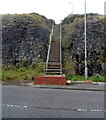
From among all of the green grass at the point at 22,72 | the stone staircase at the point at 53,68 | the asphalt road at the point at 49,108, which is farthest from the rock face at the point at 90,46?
the asphalt road at the point at 49,108

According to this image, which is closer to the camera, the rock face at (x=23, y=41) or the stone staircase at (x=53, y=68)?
the stone staircase at (x=53, y=68)

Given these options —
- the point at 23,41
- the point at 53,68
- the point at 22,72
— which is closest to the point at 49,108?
the point at 22,72

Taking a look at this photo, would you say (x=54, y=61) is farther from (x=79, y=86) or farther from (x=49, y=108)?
(x=49, y=108)

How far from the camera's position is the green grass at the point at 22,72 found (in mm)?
14175

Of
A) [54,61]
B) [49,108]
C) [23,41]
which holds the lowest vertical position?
[49,108]

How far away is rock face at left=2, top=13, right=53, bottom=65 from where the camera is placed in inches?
710

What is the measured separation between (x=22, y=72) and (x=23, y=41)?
5257 millimetres

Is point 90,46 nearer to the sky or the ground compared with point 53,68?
nearer to the sky

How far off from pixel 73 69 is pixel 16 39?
759cm

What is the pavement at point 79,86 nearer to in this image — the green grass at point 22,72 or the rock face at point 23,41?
the green grass at point 22,72

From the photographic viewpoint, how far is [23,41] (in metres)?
19.9

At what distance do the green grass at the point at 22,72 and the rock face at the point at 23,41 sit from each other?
892 millimetres

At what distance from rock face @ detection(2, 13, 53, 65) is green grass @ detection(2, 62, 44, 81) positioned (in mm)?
892

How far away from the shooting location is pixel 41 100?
812 centimetres
